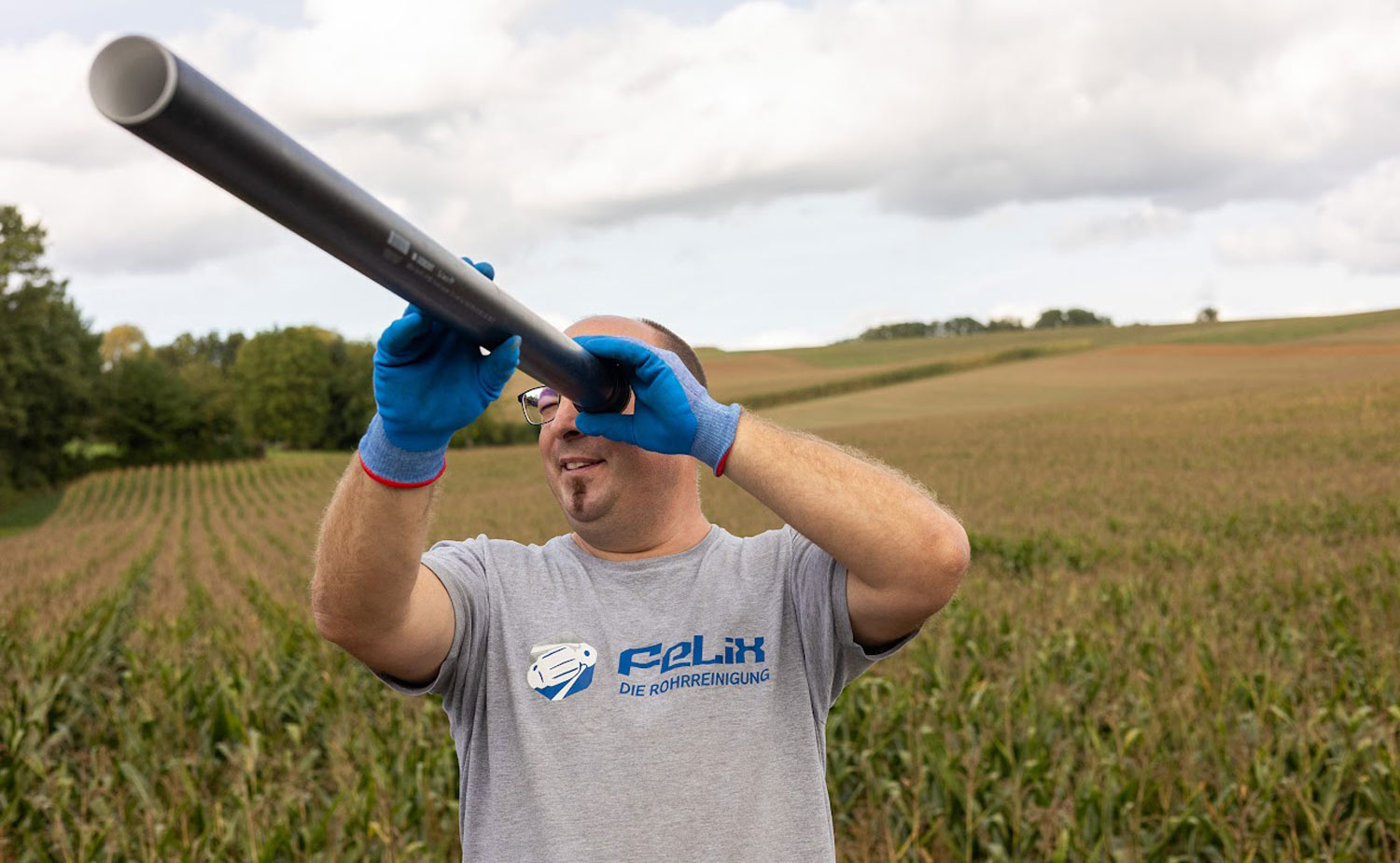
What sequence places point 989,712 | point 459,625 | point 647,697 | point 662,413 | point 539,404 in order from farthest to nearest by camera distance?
point 989,712 < point 539,404 < point 459,625 < point 647,697 < point 662,413

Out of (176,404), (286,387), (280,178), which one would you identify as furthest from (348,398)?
(280,178)

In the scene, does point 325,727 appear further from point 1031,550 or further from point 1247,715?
point 1031,550

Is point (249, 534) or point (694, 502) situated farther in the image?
point (249, 534)

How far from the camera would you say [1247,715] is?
6.94 meters

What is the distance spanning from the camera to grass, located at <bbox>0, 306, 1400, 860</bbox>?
5.84 metres

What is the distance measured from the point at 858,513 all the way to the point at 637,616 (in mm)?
603

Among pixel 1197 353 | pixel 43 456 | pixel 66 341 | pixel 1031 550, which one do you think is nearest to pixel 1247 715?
pixel 1031 550

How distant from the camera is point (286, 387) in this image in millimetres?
80875

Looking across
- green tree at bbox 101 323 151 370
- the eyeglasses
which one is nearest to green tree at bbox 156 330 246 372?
green tree at bbox 101 323 151 370

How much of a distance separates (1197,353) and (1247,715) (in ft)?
239

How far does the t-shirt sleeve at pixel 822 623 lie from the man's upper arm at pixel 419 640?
851 millimetres

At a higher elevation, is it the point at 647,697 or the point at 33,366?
the point at 33,366

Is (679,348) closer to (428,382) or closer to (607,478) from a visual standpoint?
(607,478)

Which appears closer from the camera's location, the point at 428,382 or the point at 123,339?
the point at 428,382
